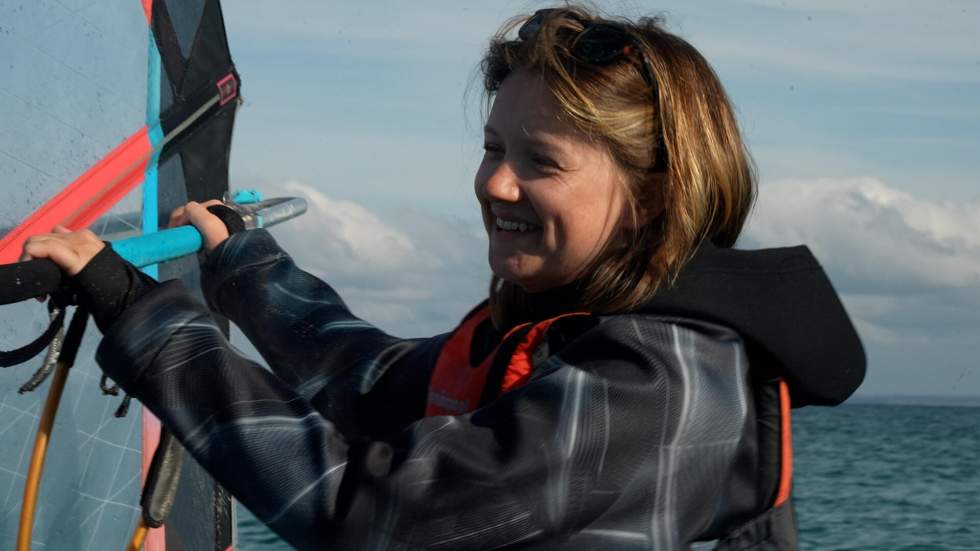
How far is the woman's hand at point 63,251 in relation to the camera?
1.53 metres

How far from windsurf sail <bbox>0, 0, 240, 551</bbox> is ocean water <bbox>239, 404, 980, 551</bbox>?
6.84 m

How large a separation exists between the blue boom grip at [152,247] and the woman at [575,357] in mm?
316

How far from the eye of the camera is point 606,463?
1551mm

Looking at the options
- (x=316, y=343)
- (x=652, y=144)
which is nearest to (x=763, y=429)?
(x=652, y=144)

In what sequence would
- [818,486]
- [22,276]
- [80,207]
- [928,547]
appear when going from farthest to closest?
1. [818,486]
2. [928,547]
3. [80,207]
4. [22,276]

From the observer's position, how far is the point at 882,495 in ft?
51.9

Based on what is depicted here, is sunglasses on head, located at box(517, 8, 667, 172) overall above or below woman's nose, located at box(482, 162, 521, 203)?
above

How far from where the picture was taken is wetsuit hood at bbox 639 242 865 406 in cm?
164

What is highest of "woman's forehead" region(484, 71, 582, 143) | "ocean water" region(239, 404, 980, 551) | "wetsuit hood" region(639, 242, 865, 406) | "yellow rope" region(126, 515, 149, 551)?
"woman's forehead" region(484, 71, 582, 143)

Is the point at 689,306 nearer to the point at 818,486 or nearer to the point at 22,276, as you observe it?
the point at 22,276

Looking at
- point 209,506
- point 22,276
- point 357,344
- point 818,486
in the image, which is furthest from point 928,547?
point 22,276

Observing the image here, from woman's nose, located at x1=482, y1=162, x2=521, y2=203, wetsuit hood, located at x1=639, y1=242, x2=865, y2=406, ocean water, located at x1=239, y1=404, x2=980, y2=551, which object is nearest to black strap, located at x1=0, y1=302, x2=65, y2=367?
woman's nose, located at x1=482, y1=162, x2=521, y2=203

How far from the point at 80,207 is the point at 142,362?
87cm

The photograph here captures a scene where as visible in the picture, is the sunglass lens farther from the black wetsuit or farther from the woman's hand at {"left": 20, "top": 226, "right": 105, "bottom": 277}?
the woman's hand at {"left": 20, "top": 226, "right": 105, "bottom": 277}
